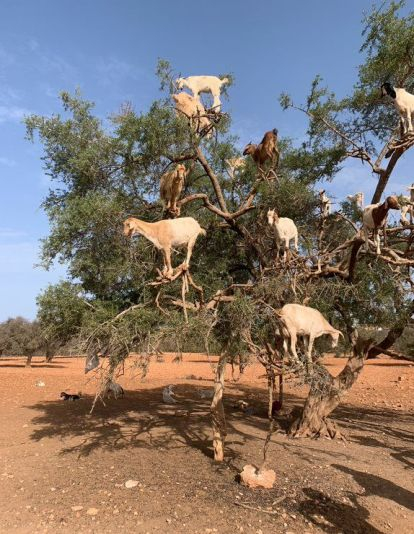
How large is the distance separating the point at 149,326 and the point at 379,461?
5915mm

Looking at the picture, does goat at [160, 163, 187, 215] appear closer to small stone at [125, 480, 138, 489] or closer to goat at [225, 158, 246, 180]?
small stone at [125, 480, 138, 489]

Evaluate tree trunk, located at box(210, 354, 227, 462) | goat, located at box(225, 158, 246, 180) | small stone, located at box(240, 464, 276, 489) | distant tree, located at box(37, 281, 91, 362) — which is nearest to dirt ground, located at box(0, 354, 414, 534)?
small stone, located at box(240, 464, 276, 489)

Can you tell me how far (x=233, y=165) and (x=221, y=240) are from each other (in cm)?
216

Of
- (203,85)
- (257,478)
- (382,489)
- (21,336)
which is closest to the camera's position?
(257,478)

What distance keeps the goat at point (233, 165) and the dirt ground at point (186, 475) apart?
6247 millimetres

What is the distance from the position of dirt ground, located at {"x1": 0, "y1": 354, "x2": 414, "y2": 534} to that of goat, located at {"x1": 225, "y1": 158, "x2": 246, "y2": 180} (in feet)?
20.5

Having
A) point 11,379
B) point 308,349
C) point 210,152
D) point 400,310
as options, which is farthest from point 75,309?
point 11,379

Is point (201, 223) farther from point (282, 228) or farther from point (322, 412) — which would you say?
point (322, 412)

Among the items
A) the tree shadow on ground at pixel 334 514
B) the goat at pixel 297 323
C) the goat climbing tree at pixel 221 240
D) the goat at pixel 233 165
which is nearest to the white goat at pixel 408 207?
the goat climbing tree at pixel 221 240

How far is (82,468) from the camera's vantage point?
26.4 ft

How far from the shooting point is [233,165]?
11898 mm

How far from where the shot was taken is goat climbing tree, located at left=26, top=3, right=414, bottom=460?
7371mm

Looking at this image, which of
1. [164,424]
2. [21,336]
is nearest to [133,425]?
[164,424]

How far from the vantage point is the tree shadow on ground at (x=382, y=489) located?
274 inches
